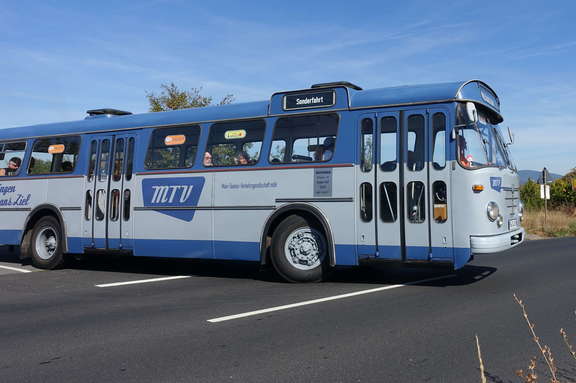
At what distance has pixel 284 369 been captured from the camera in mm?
4699

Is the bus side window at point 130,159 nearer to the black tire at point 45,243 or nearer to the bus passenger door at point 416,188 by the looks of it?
the black tire at point 45,243

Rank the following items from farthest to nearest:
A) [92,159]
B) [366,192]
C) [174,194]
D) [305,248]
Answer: [92,159] → [174,194] → [305,248] → [366,192]

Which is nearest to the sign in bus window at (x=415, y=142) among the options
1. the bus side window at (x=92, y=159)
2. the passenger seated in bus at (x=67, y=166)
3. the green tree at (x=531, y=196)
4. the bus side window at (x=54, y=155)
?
the bus side window at (x=92, y=159)

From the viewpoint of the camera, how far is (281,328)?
6195 millimetres

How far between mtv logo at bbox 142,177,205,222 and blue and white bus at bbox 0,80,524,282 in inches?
0.8

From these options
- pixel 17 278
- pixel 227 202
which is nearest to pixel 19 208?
pixel 17 278

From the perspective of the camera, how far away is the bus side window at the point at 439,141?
339 inches

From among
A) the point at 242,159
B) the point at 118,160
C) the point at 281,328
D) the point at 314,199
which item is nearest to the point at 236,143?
the point at 242,159

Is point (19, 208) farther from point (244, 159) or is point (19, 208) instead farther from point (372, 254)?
point (372, 254)

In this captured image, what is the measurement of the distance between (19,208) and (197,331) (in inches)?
330

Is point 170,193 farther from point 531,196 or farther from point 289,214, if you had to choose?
point 531,196

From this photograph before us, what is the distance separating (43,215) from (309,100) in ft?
21.5

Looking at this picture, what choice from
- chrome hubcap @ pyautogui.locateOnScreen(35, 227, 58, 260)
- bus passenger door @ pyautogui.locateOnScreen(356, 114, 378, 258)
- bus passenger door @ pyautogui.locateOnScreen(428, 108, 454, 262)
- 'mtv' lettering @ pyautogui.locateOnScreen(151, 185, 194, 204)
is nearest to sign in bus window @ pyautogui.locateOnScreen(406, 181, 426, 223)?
bus passenger door @ pyautogui.locateOnScreen(428, 108, 454, 262)

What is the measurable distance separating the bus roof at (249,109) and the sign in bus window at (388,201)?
4.20 ft
